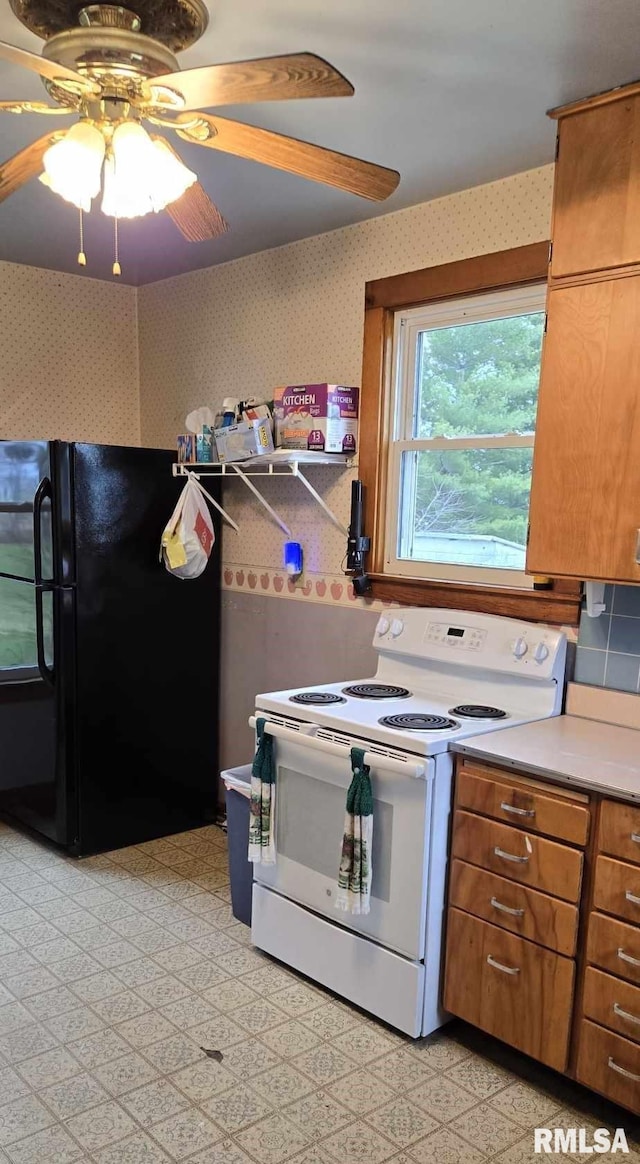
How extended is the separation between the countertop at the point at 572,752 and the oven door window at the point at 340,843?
0.19m

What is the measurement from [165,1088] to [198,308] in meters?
3.01

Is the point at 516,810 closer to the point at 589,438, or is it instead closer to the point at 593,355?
the point at 589,438

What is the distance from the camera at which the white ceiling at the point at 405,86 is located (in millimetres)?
1678

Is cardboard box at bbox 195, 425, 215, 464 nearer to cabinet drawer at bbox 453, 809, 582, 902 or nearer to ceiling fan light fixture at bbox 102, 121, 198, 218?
ceiling fan light fixture at bbox 102, 121, 198, 218

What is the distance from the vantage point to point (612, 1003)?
1817 mm

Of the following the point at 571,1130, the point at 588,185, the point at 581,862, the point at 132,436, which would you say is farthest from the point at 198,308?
the point at 571,1130

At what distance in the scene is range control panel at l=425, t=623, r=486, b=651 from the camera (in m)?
2.55

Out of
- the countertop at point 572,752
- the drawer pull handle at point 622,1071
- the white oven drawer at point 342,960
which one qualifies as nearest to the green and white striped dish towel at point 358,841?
the white oven drawer at point 342,960

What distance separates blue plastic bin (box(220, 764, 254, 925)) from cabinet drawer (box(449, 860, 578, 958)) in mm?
848

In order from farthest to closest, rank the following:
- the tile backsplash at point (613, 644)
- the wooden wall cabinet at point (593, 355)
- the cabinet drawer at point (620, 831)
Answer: the tile backsplash at point (613, 644) → the wooden wall cabinet at point (593, 355) → the cabinet drawer at point (620, 831)

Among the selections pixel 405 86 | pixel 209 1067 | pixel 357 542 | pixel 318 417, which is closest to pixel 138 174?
pixel 405 86

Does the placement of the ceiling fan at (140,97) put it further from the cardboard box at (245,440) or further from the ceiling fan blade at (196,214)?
the cardboard box at (245,440)

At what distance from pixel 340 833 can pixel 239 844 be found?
23.8 inches

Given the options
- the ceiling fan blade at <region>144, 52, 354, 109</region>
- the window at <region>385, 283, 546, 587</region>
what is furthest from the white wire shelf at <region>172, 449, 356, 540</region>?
the ceiling fan blade at <region>144, 52, 354, 109</region>
